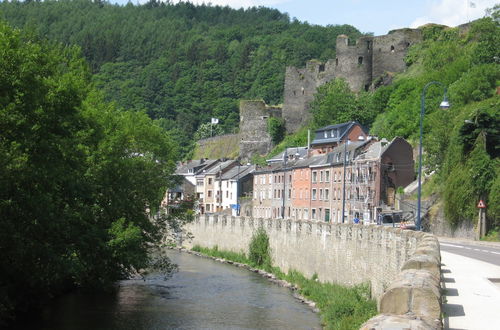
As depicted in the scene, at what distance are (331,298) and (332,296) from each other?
0.29m

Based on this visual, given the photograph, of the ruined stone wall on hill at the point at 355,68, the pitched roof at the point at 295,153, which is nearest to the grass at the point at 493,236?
the pitched roof at the point at 295,153

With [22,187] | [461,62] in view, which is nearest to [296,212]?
[461,62]

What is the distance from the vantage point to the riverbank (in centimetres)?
3004

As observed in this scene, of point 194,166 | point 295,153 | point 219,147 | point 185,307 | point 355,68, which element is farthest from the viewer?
point 219,147

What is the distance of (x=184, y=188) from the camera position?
116m

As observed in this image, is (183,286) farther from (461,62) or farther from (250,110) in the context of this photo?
(250,110)

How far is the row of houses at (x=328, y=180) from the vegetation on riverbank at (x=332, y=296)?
7.07 metres

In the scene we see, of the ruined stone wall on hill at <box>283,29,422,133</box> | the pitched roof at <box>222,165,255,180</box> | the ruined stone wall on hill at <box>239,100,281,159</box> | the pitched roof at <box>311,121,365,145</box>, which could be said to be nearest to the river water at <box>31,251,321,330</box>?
the pitched roof at <box>311,121,365,145</box>

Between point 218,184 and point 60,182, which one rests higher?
point 218,184

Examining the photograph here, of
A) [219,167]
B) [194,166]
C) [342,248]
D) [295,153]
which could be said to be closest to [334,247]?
[342,248]

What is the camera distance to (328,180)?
77500 mm

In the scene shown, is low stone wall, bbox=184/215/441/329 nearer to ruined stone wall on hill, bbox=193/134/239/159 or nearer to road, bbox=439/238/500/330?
road, bbox=439/238/500/330

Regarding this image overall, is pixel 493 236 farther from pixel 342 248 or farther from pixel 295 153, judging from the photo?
pixel 295 153

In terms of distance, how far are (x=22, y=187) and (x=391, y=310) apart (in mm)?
19619
